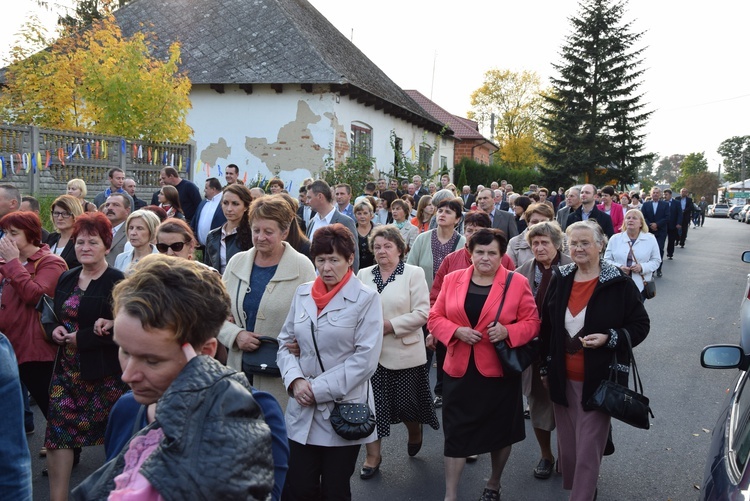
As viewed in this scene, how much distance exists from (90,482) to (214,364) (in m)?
0.46

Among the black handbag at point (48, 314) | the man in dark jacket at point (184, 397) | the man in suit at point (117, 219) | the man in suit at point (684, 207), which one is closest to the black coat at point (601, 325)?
the man in dark jacket at point (184, 397)

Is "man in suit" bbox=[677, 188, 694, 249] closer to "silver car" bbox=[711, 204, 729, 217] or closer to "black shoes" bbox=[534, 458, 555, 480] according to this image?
"black shoes" bbox=[534, 458, 555, 480]

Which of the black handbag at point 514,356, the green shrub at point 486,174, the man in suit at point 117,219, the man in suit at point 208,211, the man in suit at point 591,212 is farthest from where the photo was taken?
the green shrub at point 486,174

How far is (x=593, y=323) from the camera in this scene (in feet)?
14.6

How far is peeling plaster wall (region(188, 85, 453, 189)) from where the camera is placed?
2058cm

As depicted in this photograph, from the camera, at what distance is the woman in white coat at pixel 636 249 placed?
322 inches

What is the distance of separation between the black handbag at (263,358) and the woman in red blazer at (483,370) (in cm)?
122

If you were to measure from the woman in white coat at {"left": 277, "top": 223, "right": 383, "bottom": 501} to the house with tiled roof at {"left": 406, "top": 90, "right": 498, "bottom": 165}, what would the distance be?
45035 mm

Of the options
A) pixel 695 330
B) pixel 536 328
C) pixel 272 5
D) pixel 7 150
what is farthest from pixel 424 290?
pixel 272 5

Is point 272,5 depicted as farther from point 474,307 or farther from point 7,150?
point 474,307

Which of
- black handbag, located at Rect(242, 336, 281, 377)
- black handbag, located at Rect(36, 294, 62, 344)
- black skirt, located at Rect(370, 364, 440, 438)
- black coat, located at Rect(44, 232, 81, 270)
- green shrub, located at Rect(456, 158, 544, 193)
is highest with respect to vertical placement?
green shrub, located at Rect(456, 158, 544, 193)

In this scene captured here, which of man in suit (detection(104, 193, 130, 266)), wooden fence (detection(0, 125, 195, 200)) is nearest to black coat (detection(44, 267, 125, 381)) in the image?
man in suit (detection(104, 193, 130, 266))

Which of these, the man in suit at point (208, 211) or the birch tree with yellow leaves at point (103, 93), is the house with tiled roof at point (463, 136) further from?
the man in suit at point (208, 211)

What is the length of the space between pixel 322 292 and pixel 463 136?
48359 mm
